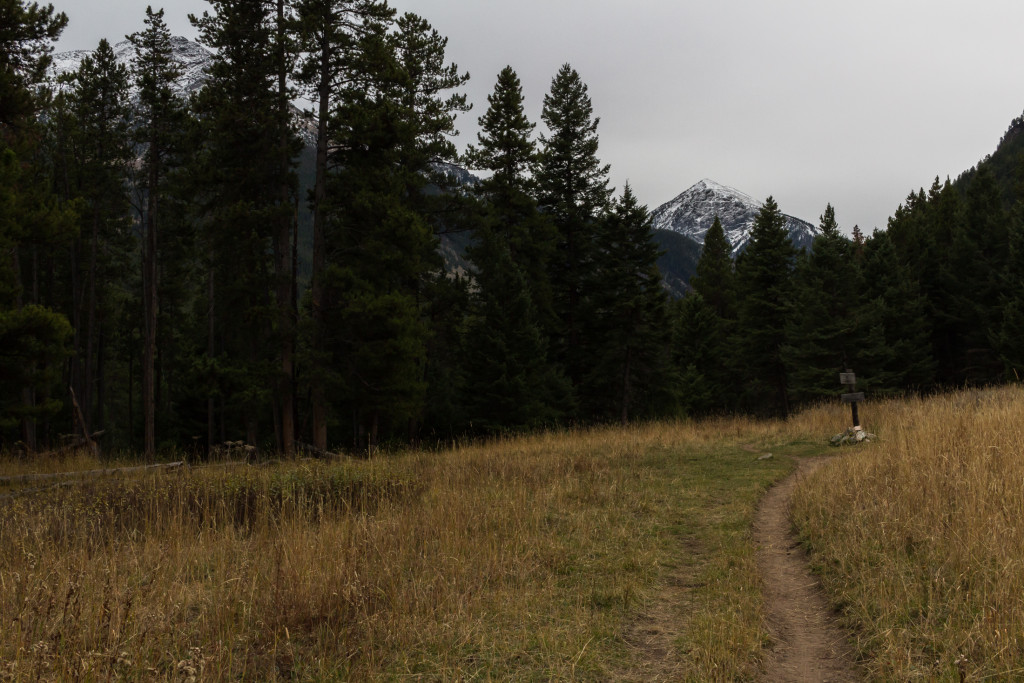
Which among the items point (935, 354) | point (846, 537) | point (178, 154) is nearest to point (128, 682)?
point (846, 537)

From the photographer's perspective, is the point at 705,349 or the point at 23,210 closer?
the point at 23,210

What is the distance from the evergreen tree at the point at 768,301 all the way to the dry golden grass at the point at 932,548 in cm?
3032

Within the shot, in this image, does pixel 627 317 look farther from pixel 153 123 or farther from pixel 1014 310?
pixel 153 123

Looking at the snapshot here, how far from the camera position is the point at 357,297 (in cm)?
1816

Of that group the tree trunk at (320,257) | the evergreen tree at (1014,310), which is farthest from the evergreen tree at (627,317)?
the evergreen tree at (1014,310)

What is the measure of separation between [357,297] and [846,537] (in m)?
15.1

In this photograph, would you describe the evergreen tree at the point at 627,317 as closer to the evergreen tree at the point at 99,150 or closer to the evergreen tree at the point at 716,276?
the evergreen tree at the point at 716,276

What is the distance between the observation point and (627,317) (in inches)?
1197

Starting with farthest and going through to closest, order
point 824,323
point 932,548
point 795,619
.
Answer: point 824,323
point 932,548
point 795,619

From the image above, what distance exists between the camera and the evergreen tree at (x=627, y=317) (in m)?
30.4

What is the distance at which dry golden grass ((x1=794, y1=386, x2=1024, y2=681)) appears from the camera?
11.9ft

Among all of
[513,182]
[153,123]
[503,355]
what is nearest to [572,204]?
[513,182]

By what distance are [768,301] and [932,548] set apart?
35014 millimetres

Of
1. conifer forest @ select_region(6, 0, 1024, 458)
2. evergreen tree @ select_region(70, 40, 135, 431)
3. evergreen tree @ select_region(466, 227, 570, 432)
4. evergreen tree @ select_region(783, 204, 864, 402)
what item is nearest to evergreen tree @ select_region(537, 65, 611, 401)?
conifer forest @ select_region(6, 0, 1024, 458)
